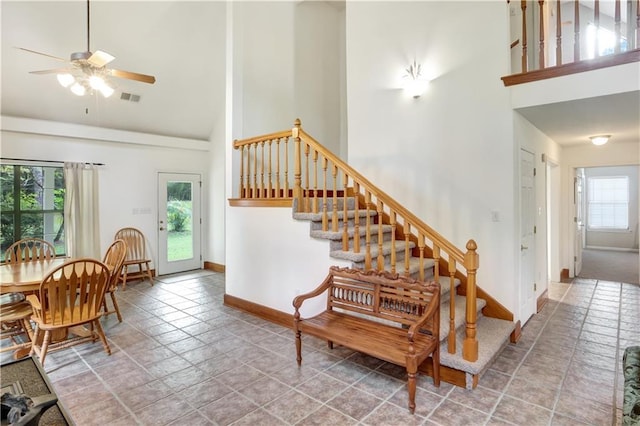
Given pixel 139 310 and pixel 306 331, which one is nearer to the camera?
pixel 306 331

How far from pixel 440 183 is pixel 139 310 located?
4117mm

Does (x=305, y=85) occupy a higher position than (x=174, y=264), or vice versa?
(x=305, y=85)

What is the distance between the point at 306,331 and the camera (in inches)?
113

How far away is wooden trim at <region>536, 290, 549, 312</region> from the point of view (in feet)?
14.3

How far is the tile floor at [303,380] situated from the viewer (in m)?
2.29

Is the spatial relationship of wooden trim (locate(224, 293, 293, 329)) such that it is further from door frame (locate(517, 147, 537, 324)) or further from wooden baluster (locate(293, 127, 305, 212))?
door frame (locate(517, 147, 537, 324))

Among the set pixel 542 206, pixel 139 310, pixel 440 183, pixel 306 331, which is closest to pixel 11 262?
pixel 139 310

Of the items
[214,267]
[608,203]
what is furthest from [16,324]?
[608,203]

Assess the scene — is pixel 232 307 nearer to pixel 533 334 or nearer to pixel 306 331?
pixel 306 331

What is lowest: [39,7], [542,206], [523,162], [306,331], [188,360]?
[188,360]

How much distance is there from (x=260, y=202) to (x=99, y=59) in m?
2.08

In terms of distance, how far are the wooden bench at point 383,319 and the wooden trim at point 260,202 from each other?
1.07 meters

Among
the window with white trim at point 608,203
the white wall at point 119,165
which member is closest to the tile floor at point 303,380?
the white wall at point 119,165

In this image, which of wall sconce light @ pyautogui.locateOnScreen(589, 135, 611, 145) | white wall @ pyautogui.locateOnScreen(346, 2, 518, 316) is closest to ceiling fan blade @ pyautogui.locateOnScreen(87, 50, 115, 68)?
white wall @ pyautogui.locateOnScreen(346, 2, 518, 316)
